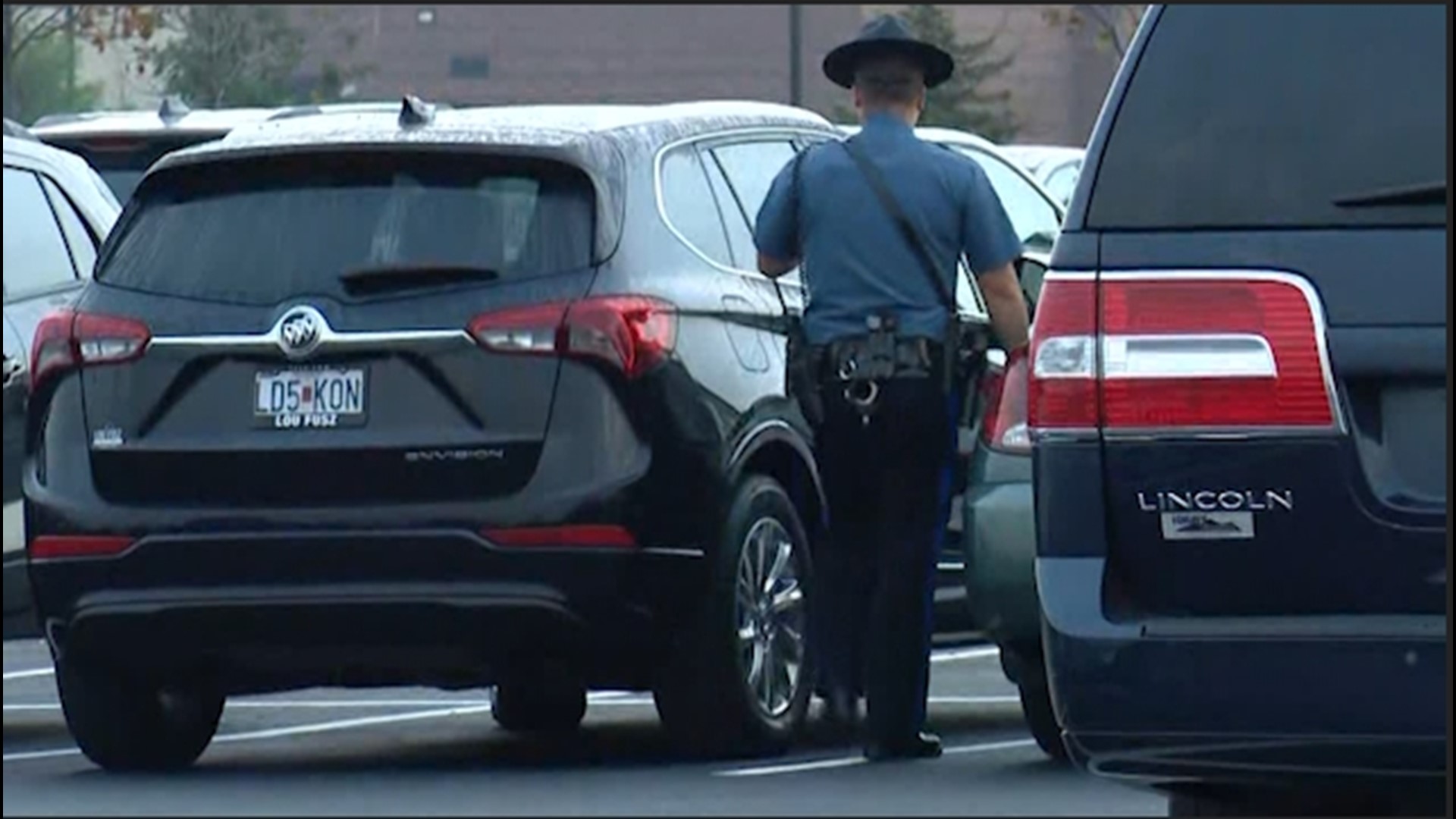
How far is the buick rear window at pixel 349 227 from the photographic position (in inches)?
359

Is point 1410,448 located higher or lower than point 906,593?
higher

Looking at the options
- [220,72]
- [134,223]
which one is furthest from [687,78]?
[134,223]

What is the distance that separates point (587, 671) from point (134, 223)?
161 centimetres

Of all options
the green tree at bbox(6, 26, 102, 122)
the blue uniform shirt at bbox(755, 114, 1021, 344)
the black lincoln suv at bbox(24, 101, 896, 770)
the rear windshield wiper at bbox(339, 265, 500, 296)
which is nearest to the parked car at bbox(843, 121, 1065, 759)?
the blue uniform shirt at bbox(755, 114, 1021, 344)

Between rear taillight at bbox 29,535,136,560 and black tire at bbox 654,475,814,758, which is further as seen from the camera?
black tire at bbox 654,475,814,758

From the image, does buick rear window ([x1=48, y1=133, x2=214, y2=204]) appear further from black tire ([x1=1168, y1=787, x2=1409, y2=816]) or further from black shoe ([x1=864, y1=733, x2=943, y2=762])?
black tire ([x1=1168, y1=787, x2=1409, y2=816])

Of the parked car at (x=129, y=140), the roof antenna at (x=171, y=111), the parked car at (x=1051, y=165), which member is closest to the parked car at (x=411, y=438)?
the parked car at (x=129, y=140)

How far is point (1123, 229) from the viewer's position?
234 inches

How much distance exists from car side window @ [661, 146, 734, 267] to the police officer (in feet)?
0.68

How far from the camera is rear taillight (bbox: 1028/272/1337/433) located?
5.78m

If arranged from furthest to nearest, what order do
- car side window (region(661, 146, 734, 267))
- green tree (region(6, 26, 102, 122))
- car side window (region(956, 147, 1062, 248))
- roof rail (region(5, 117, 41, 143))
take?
green tree (region(6, 26, 102, 122)) → car side window (region(956, 147, 1062, 248)) → roof rail (region(5, 117, 41, 143)) → car side window (region(661, 146, 734, 267))

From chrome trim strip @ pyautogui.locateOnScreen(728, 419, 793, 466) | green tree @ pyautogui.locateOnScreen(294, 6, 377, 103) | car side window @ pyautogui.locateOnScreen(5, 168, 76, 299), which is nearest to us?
chrome trim strip @ pyautogui.locateOnScreen(728, 419, 793, 466)

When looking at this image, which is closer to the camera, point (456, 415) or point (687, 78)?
point (456, 415)

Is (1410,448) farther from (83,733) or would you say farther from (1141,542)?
(83,733)
